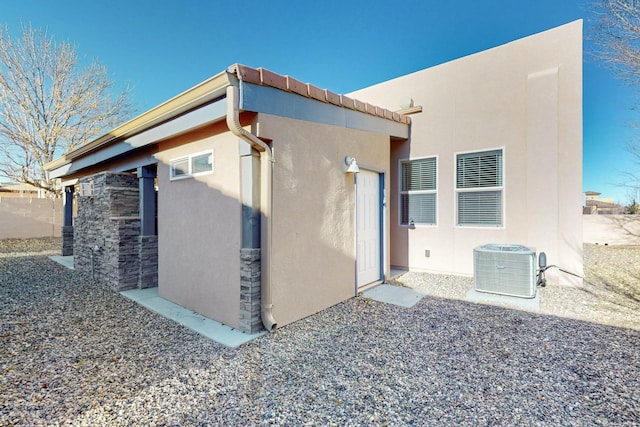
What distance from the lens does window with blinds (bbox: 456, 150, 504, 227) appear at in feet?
21.1

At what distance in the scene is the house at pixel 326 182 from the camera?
3977 mm

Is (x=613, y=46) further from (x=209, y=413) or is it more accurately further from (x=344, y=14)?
(x=209, y=413)

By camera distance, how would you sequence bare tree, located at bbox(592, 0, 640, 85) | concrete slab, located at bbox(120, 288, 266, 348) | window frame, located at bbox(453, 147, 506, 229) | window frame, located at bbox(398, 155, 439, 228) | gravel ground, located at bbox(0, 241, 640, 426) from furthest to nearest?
window frame, located at bbox(398, 155, 439, 228), window frame, located at bbox(453, 147, 506, 229), bare tree, located at bbox(592, 0, 640, 85), concrete slab, located at bbox(120, 288, 266, 348), gravel ground, located at bbox(0, 241, 640, 426)

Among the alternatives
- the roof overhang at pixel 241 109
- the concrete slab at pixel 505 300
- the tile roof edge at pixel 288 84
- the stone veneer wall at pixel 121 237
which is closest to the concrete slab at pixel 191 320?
the stone veneer wall at pixel 121 237

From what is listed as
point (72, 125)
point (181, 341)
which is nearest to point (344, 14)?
point (181, 341)

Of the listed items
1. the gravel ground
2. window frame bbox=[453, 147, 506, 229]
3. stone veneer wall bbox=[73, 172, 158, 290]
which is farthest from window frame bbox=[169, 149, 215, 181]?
window frame bbox=[453, 147, 506, 229]

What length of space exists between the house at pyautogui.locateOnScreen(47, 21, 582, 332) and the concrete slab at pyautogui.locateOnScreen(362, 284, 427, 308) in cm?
33

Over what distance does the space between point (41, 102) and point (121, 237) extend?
15721 mm

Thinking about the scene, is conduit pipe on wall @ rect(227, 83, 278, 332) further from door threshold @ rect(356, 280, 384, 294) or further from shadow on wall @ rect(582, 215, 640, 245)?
shadow on wall @ rect(582, 215, 640, 245)

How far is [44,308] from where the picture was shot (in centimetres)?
498

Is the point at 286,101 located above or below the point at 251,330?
above

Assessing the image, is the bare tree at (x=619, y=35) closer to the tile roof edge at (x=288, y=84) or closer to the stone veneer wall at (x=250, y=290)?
the tile roof edge at (x=288, y=84)

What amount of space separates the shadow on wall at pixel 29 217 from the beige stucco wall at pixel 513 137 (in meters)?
17.7

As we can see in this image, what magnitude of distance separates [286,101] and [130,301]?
4758mm
